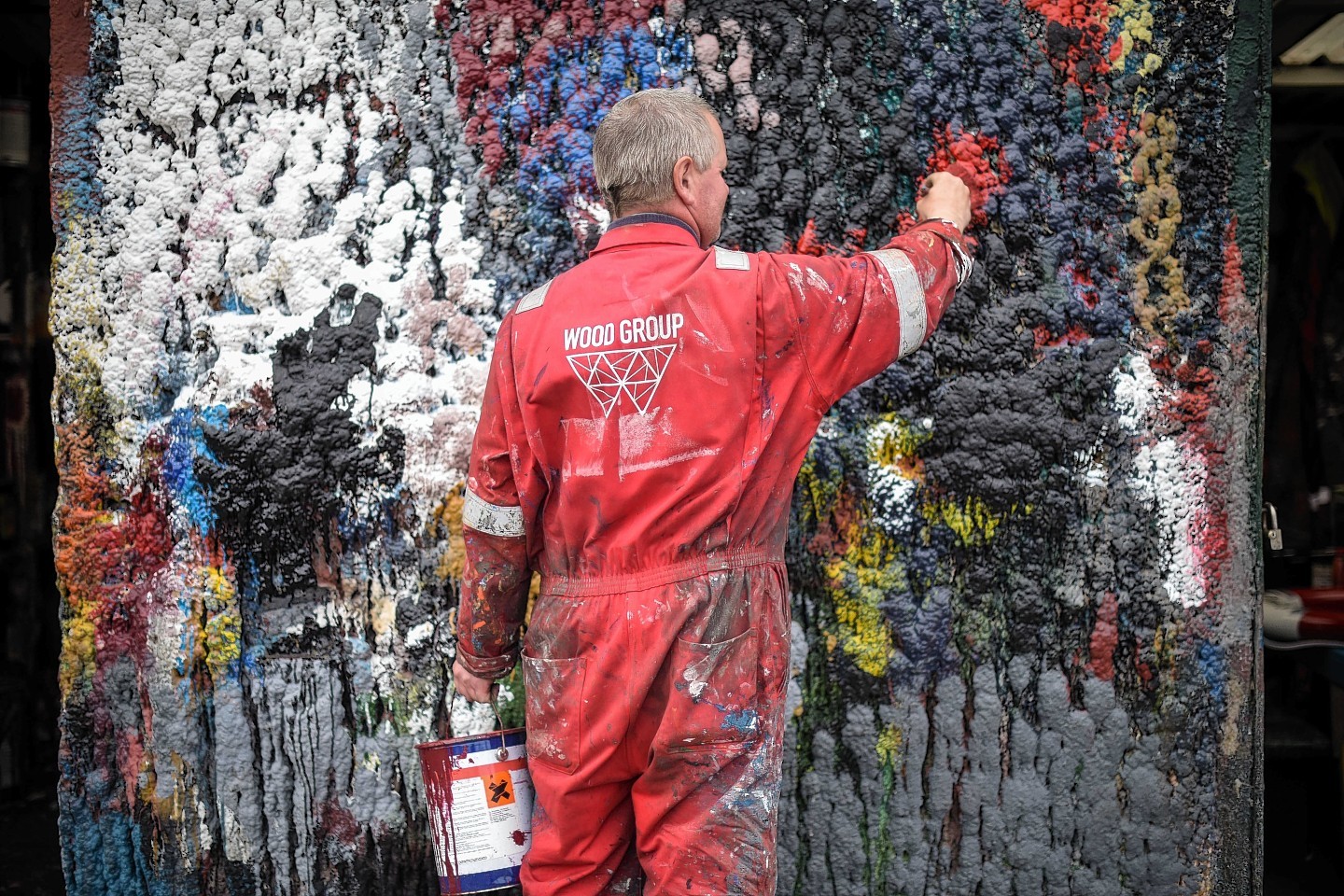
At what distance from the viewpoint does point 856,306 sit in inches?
54.1

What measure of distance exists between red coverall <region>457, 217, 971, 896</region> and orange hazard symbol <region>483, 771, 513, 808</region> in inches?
4.0

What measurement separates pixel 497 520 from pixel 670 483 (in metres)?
0.33

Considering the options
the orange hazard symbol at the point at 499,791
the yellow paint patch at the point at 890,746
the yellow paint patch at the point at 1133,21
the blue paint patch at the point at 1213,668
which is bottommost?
the yellow paint patch at the point at 890,746

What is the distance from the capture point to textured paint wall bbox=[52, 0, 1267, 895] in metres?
1.97

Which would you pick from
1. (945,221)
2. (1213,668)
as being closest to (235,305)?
(945,221)

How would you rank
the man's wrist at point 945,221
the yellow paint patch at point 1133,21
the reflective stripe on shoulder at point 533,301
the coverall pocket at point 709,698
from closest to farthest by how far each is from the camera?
the coverall pocket at point 709,698 → the reflective stripe on shoulder at point 533,301 → the man's wrist at point 945,221 → the yellow paint patch at point 1133,21

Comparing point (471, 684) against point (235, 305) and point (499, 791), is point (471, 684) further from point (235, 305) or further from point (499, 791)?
point (235, 305)

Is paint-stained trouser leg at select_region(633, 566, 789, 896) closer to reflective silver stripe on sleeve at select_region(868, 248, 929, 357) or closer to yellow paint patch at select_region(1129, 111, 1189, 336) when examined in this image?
reflective silver stripe on sleeve at select_region(868, 248, 929, 357)

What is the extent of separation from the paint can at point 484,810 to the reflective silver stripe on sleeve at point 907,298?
0.91m

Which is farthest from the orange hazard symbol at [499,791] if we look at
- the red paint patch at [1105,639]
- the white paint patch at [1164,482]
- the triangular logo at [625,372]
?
the white paint patch at [1164,482]

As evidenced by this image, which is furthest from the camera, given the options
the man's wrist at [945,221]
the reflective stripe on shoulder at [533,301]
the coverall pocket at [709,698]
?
the man's wrist at [945,221]

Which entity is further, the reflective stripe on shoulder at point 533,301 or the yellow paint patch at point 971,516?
the yellow paint patch at point 971,516

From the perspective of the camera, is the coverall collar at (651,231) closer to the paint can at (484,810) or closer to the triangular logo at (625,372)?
the triangular logo at (625,372)

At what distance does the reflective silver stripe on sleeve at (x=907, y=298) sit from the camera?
1398 millimetres
